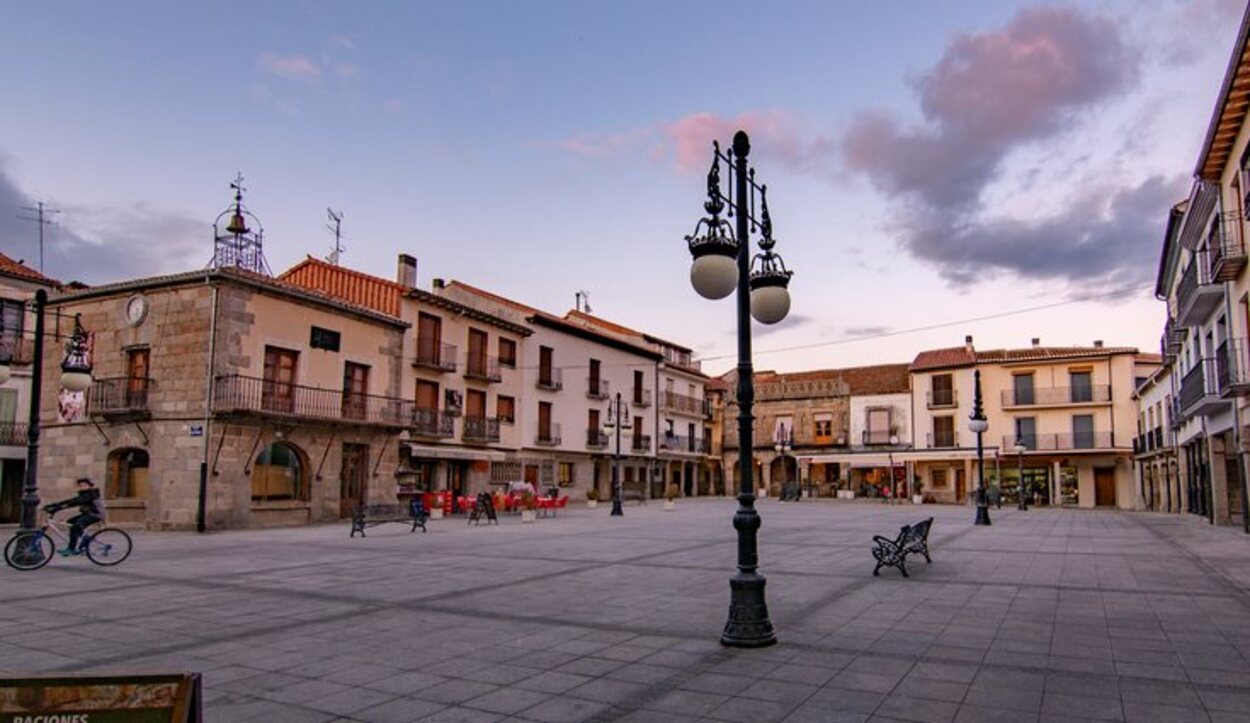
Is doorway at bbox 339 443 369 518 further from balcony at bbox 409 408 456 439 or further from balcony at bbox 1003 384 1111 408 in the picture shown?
balcony at bbox 1003 384 1111 408

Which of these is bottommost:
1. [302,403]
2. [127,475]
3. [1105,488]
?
[1105,488]

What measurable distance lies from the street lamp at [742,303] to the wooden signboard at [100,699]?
13.7 feet

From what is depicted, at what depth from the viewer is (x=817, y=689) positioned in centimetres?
524

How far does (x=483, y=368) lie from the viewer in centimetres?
3152

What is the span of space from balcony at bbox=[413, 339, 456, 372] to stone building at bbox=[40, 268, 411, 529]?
3.66m

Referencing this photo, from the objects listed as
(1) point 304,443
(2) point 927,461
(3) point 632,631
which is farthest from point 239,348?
(2) point 927,461

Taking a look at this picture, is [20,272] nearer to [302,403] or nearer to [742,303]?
[302,403]

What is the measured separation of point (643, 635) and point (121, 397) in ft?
64.2

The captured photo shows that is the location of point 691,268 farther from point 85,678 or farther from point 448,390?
point 448,390

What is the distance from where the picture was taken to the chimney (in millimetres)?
30656

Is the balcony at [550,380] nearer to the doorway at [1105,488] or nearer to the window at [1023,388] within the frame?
the window at [1023,388]

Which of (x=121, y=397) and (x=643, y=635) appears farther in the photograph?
(x=121, y=397)

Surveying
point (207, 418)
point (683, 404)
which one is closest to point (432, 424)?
point (207, 418)

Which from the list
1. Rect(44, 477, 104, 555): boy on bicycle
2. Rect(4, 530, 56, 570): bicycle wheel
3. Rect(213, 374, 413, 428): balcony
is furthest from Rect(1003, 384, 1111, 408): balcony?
Rect(4, 530, 56, 570): bicycle wheel
